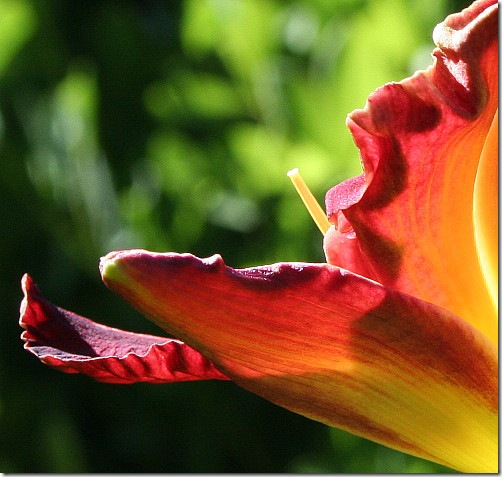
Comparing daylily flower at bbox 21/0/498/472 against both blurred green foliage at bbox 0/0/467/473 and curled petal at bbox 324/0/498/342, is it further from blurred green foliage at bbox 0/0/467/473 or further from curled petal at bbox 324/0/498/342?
blurred green foliage at bbox 0/0/467/473

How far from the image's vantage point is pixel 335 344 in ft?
1.19

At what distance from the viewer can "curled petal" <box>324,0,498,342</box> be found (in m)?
0.33

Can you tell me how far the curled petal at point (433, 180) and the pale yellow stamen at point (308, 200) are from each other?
0.02 m

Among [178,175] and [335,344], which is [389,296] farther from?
[178,175]

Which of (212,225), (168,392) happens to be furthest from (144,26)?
(168,392)

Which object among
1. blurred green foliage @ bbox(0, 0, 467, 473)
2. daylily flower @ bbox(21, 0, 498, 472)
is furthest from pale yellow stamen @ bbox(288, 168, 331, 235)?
blurred green foliage @ bbox(0, 0, 467, 473)

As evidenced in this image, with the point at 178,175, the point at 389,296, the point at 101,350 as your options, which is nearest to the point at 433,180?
the point at 389,296

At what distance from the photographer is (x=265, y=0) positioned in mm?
1015

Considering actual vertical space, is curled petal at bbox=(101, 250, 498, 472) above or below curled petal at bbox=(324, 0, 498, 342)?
below

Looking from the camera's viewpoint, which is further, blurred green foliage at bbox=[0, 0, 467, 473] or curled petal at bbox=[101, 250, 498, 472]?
blurred green foliage at bbox=[0, 0, 467, 473]

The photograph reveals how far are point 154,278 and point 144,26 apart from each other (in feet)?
2.87

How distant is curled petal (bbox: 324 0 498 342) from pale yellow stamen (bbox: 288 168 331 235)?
2cm

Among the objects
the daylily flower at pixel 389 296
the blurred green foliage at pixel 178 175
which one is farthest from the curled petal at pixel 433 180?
the blurred green foliage at pixel 178 175

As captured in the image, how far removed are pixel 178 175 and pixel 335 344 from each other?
0.67 meters
